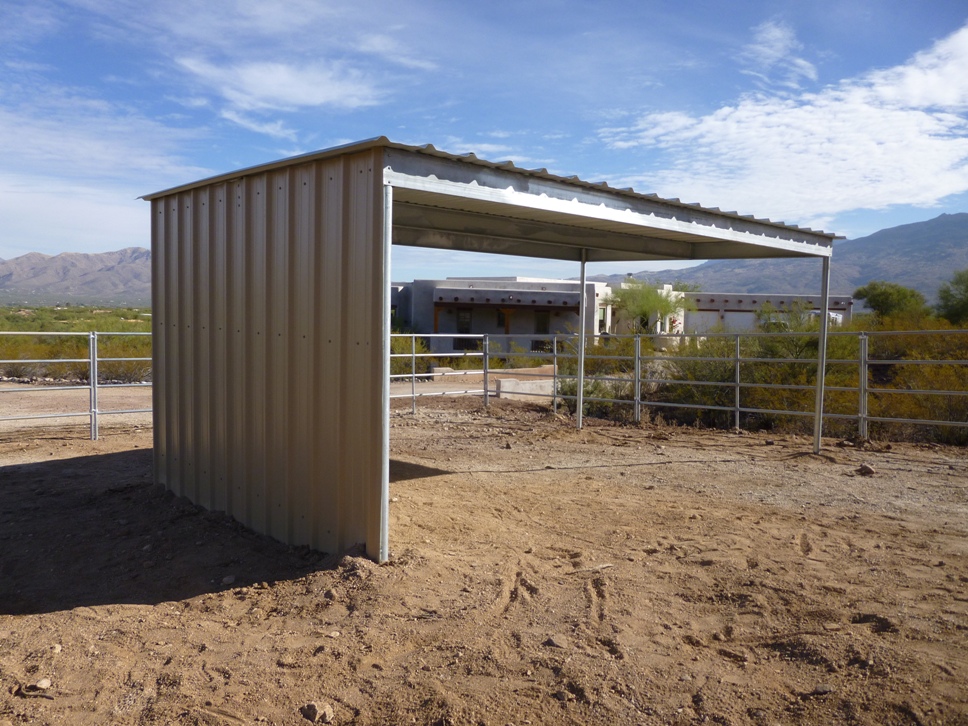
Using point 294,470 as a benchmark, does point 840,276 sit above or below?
above

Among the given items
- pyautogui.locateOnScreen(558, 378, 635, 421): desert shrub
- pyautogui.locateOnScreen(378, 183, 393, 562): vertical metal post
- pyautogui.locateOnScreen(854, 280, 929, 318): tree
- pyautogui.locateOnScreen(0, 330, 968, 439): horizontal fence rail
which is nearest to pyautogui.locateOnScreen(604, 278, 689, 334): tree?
pyautogui.locateOnScreen(854, 280, 929, 318): tree

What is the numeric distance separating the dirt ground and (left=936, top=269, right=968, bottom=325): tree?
2519 cm

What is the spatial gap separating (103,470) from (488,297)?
2861 centimetres

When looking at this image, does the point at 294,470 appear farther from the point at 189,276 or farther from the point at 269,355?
the point at 189,276

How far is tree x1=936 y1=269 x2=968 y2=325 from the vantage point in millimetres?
29703

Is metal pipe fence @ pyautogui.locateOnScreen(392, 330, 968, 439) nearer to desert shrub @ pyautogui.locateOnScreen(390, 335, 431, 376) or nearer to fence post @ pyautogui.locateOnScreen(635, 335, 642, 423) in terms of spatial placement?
fence post @ pyautogui.locateOnScreen(635, 335, 642, 423)

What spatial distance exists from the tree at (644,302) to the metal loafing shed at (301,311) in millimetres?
29933

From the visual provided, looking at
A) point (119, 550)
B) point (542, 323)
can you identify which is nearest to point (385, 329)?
point (119, 550)

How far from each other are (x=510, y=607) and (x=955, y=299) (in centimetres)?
3226

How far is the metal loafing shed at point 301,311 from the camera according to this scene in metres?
5.23

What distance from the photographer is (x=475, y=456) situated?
991 centimetres

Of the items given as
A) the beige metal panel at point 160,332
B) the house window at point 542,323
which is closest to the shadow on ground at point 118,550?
the beige metal panel at point 160,332

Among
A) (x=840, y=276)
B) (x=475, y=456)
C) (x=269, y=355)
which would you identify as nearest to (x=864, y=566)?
(x=269, y=355)

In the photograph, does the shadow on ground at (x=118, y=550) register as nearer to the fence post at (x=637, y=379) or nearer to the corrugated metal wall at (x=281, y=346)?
the corrugated metal wall at (x=281, y=346)
